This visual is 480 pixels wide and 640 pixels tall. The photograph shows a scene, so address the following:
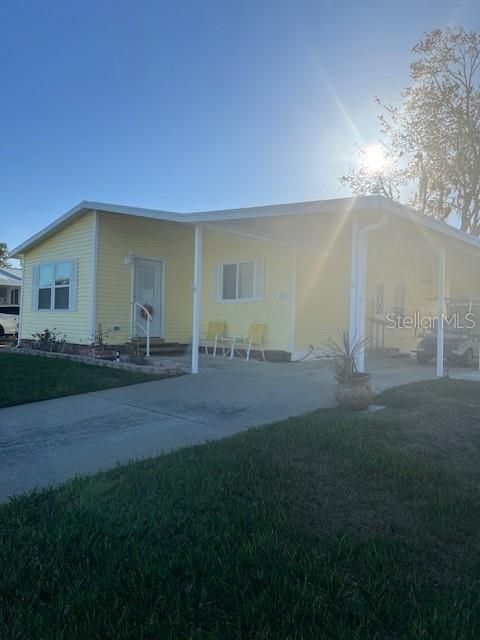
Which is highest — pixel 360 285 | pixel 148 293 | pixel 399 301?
pixel 399 301

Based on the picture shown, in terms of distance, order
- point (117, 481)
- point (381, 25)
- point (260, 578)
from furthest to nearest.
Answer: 1. point (381, 25)
2. point (117, 481)
3. point (260, 578)

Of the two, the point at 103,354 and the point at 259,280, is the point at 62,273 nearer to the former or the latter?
the point at 103,354

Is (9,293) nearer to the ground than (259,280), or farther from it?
farther from it

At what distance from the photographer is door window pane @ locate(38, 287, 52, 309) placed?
13.7 metres

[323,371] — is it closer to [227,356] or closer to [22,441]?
[227,356]

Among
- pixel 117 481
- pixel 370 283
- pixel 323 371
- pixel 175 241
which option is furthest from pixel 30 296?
pixel 117 481

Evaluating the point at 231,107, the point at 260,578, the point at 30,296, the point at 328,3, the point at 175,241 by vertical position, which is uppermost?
the point at 328,3

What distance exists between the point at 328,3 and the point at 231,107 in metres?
3.34

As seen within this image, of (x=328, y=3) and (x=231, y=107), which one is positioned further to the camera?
(x=231, y=107)

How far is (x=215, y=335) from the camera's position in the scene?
12.8 meters

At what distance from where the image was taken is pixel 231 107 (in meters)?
12.9

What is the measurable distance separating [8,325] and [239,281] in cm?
1160

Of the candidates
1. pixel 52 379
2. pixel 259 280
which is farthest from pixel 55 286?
pixel 259 280

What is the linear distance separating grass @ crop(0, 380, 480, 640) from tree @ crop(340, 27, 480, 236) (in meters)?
21.6
